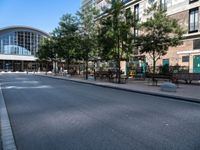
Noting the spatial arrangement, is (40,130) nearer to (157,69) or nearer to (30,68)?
(157,69)

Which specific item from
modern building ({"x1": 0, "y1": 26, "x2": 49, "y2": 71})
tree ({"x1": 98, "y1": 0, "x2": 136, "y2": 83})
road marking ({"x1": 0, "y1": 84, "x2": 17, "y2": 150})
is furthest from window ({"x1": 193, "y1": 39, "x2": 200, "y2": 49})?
modern building ({"x1": 0, "y1": 26, "x2": 49, "y2": 71})

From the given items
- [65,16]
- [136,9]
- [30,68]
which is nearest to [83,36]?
[65,16]

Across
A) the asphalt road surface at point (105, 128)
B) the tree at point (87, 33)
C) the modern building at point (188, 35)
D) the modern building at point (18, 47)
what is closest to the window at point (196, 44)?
the modern building at point (188, 35)

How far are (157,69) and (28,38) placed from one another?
3024 inches

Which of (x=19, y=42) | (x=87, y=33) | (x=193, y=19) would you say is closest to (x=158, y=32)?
(x=193, y=19)

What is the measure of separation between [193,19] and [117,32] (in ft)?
42.3

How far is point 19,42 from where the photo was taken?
97.8 meters

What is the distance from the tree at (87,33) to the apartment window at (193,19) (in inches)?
461

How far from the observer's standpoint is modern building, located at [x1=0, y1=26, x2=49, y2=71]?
9281cm

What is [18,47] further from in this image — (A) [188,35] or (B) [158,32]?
(B) [158,32]

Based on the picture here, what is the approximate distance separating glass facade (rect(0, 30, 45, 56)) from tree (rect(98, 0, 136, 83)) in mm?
73927

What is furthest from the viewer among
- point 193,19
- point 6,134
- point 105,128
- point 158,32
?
point 193,19

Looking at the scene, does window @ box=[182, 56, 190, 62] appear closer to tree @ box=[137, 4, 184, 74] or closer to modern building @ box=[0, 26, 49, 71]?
tree @ box=[137, 4, 184, 74]

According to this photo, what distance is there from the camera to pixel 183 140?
19.2 ft
